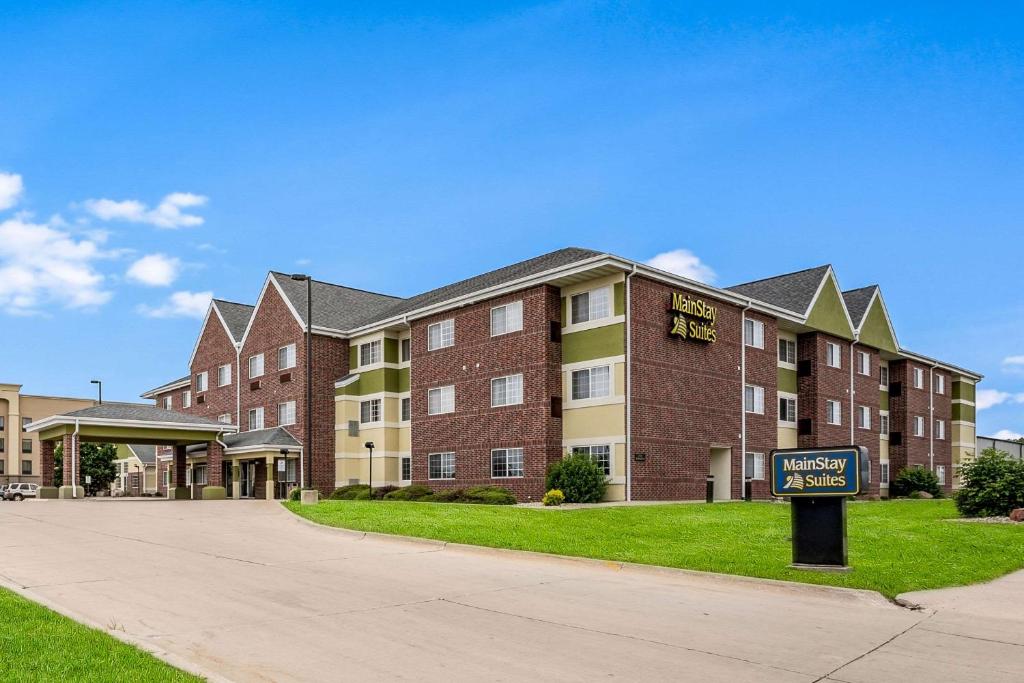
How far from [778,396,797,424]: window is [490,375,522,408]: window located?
536 inches

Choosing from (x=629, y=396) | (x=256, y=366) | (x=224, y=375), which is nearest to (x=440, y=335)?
(x=629, y=396)

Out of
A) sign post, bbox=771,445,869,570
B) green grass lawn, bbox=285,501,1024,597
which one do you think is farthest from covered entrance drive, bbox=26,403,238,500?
sign post, bbox=771,445,869,570

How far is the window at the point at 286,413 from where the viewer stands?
47.7 m

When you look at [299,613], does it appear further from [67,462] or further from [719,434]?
[67,462]

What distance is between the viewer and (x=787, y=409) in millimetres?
42156

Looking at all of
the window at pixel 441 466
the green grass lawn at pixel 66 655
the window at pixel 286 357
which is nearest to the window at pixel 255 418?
the window at pixel 286 357

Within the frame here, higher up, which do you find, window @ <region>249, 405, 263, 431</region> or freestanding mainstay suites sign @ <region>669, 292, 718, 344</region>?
freestanding mainstay suites sign @ <region>669, 292, 718, 344</region>

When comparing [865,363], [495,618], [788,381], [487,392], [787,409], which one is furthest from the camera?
[865,363]

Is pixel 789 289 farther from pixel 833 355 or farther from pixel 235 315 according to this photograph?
pixel 235 315

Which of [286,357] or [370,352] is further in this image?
[286,357]

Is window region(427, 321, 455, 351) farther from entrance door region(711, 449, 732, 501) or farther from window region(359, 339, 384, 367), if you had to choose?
entrance door region(711, 449, 732, 501)

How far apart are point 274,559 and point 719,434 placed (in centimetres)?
2396

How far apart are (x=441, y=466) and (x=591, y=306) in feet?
35.9

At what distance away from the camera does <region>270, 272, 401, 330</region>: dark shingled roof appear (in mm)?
48094
